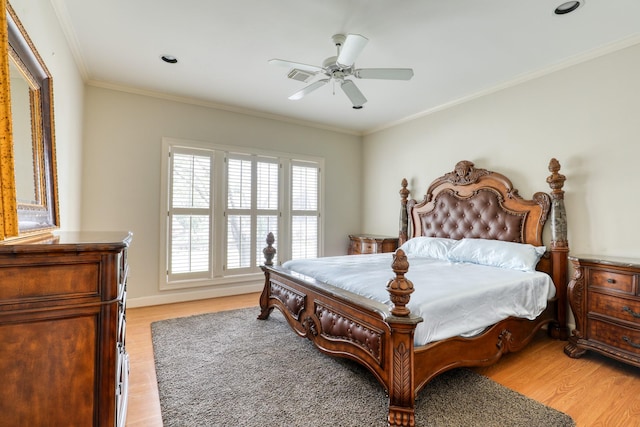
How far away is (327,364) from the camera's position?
2404mm

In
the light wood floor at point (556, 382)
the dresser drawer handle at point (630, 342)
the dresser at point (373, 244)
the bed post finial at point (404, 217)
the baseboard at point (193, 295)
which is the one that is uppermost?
the bed post finial at point (404, 217)

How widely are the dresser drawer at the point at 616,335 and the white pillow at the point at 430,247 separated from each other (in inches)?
54.7

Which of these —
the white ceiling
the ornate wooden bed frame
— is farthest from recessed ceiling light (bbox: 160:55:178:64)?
the ornate wooden bed frame

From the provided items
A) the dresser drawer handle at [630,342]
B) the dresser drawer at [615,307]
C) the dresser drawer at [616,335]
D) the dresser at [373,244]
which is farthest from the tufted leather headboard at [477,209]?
the dresser drawer handle at [630,342]

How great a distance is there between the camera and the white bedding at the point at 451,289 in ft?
6.36

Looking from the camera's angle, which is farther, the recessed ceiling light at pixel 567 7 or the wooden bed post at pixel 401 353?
the recessed ceiling light at pixel 567 7

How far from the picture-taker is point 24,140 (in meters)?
1.64

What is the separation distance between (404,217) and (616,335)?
8.85ft

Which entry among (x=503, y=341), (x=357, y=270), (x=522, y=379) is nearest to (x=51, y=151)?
(x=357, y=270)

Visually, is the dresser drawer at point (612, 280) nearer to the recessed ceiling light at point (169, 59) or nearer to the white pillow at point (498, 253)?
the white pillow at point (498, 253)

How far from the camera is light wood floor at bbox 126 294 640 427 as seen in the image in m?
1.83

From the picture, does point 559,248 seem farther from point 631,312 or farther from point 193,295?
point 193,295

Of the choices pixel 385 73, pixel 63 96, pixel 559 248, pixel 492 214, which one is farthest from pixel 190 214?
pixel 559 248

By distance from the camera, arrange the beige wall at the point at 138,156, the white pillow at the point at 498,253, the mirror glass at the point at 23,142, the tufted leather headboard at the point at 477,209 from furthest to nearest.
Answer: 1. the beige wall at the point at 138,156
2. the tufted leather headboard at the point at 477,209
3. the white pillow at the point at 498,253
4. the mirror glass at the point at 23,142
